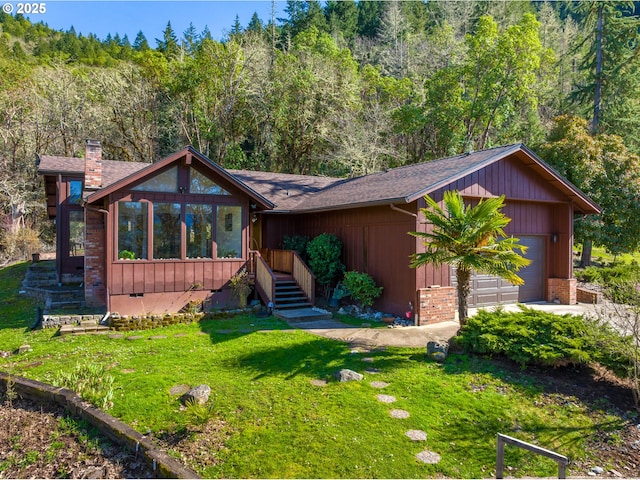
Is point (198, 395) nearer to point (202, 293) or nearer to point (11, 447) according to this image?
point (11, 447)

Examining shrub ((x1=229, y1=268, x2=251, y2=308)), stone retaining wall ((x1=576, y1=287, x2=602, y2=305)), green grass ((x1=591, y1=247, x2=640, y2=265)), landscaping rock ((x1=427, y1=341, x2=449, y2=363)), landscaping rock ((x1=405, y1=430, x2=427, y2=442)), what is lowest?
landscaping rock ((x1=405, y1=430, x2=427, y2=442))

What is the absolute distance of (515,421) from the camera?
5066 millimetres

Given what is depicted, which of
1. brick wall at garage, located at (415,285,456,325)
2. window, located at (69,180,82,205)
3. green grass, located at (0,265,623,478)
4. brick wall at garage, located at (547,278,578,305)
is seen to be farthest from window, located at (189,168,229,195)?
brick wall at garage, located at (547,278,578,305)

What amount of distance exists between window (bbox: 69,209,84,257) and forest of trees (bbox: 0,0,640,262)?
9500 mm

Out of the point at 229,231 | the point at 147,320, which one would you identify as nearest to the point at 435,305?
the point at 229,231

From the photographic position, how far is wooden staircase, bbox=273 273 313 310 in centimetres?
1171

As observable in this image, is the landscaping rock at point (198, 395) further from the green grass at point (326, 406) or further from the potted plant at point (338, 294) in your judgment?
the potted plant at point (338, 294)

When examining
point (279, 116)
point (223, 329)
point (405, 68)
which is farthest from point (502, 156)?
point (405, 68)

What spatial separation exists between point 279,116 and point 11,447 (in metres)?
22.7

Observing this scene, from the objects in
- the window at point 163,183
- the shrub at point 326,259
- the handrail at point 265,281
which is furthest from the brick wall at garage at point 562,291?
the window at point 163,183

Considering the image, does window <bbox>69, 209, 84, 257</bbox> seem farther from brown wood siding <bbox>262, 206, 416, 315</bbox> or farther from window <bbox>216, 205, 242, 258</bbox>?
brown wood siding <bbox>262, 206, 416, 315</bbox>

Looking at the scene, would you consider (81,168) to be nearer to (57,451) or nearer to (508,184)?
(57,451)

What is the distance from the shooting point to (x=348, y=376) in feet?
20.7

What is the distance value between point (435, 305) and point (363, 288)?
1911mm
